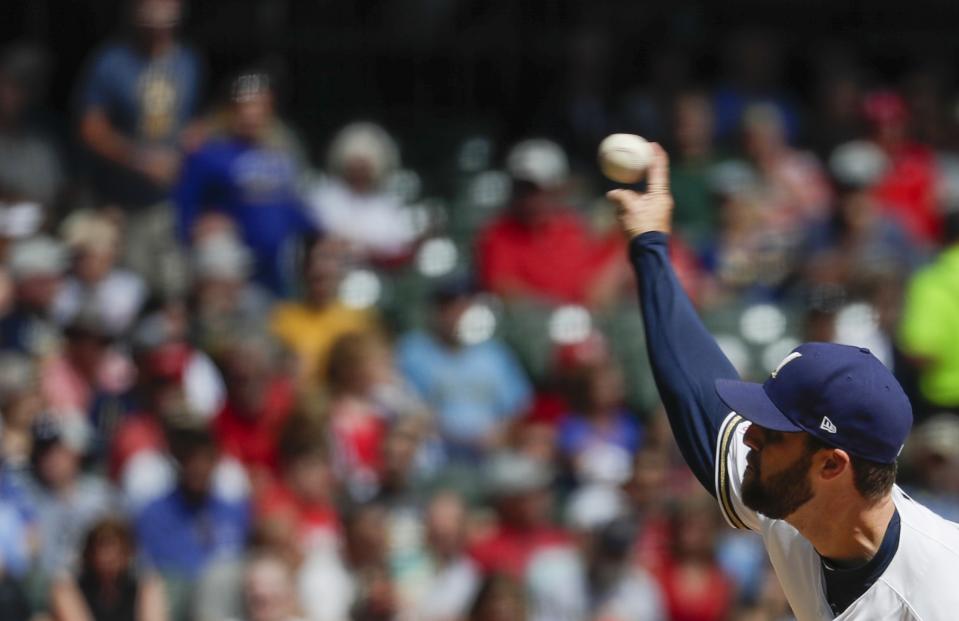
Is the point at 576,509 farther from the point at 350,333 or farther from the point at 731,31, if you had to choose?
Result: the point at 731,31

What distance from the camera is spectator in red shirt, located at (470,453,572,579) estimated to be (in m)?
7.15

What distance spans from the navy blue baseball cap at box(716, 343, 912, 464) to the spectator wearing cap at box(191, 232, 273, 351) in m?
4.72

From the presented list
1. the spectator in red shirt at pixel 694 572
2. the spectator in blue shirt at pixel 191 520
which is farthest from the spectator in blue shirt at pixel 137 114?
A: the spectator in red shirt at pixel 694 572

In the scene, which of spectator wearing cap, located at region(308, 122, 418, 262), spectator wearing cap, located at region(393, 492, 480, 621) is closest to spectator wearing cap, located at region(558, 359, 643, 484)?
spectator wearing cap, located at region(393, 492, 480, 621)

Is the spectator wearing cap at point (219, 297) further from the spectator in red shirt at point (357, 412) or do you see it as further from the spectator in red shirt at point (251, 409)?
the spectator in red shirt at point (357, 412)

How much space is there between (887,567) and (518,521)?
406 centimetres

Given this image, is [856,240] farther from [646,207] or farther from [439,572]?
[646,207]

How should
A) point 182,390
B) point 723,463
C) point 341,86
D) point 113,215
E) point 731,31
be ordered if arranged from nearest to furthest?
1. point 723,463
2. point 182,390
3. point 113,215
4. point 341,86
5. point 731,31

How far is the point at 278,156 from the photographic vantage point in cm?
866

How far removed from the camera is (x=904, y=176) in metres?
10.2

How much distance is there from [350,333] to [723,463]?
166 inches

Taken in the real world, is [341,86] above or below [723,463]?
below

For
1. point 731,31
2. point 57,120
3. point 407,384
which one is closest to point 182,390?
point 407,384

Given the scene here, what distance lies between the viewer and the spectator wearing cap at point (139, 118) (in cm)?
871
